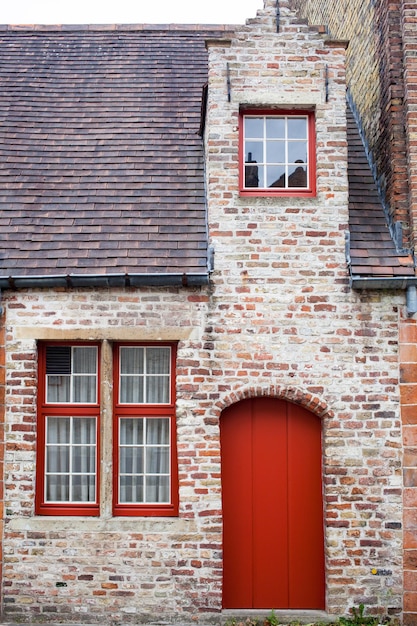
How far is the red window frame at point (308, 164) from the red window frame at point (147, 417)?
77.7 inches

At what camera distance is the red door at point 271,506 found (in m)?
7.34

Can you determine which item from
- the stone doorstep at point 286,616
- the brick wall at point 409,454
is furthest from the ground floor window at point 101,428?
the brick wall at point 409,454

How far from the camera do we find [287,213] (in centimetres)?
750

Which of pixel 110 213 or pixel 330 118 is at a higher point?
pixel 330 118

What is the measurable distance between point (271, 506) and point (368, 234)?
128 inches

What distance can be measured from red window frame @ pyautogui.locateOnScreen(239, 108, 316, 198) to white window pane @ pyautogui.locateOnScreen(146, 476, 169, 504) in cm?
328

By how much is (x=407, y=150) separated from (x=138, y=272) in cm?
335

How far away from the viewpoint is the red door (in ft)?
24.1

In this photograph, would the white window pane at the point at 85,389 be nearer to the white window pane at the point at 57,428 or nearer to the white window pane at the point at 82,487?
the white window pane at the point at 57,428

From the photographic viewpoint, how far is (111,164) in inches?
344

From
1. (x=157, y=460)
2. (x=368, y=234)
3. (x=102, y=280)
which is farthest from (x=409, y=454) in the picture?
(x=102, y=280)

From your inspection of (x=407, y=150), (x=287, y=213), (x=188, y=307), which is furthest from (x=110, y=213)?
(x=407, y=150)

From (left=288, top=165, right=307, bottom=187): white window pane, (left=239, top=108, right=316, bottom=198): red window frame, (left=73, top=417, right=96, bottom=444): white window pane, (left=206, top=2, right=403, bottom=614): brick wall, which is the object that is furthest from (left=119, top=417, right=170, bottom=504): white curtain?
(left=288, top=165, right=307, bottom=187): white window pane

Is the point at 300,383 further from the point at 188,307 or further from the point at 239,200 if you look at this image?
the point at 239,200
